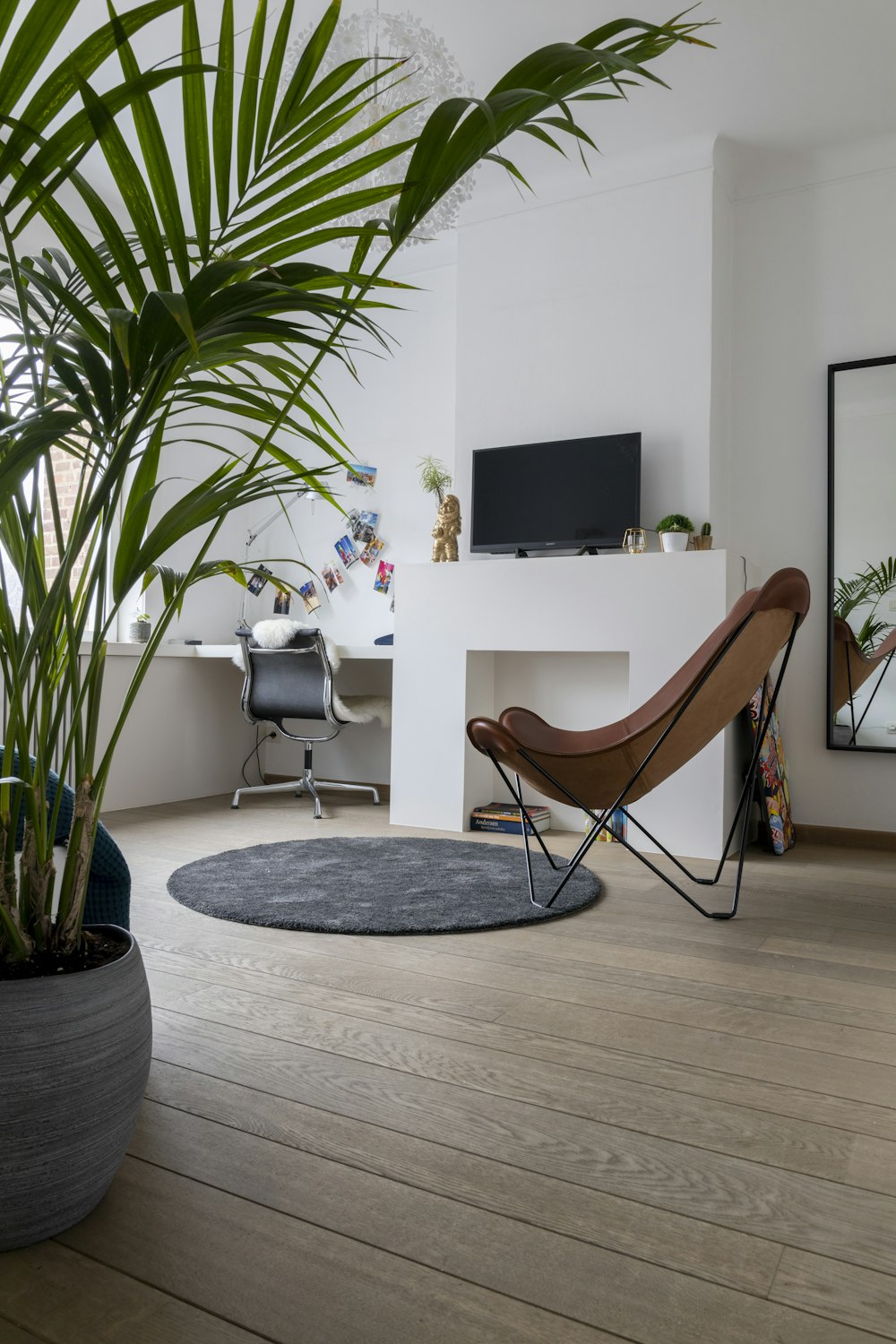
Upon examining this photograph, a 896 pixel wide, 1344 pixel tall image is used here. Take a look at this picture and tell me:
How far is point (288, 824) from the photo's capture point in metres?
4.15

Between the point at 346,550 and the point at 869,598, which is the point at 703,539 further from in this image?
the point at 346,550

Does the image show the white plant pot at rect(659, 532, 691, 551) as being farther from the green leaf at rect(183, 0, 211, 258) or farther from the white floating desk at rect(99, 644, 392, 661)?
the green leaf at rect(183, 0, 211, 258)

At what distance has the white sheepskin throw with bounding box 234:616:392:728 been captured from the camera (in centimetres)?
434

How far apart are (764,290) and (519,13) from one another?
1559mm

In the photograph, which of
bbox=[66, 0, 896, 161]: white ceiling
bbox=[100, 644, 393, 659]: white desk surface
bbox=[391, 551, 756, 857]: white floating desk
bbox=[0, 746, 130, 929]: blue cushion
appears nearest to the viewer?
bbox=[0, 746, 130, 929]: blue cushion

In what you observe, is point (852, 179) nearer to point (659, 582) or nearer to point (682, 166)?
point (682, 166)

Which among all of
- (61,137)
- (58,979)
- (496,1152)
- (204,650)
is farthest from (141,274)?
(204,650)

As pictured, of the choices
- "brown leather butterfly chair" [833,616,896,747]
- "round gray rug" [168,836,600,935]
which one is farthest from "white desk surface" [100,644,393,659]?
"brown leather butterfly chair" [833,616,896,747]

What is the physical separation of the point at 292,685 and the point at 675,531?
71.5 inches

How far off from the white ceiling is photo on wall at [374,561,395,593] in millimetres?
2174

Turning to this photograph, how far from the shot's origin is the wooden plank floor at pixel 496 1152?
1035mm

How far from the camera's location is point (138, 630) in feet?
15.3

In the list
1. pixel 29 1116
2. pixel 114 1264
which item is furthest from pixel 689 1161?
pixel 29 1116

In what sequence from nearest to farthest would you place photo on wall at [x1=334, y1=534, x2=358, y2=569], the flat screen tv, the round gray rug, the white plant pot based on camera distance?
1. the round gray rug
2. the white plant pot
3. the flat screen tv
4. photo on wall at [x1=334, y1=534, x2=358, y2=569]
